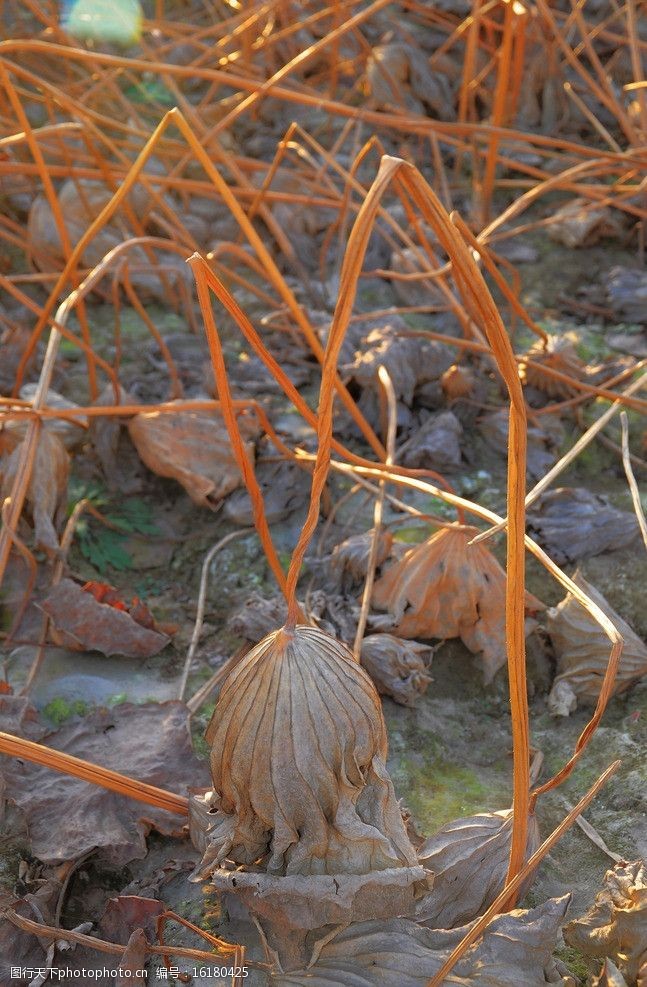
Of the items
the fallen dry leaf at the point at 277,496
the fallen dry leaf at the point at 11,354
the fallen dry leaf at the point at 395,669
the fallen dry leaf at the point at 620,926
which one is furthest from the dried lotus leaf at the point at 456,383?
the fallen dry leaf at the point at 620,926

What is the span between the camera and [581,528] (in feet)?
4.66

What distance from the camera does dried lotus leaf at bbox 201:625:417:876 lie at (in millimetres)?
804

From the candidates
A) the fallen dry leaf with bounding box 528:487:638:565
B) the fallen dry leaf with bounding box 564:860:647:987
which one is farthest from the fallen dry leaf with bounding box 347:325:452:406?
the fallen dry leaf with bounding box 564:860:647:987

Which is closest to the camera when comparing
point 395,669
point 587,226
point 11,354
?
point 395,669

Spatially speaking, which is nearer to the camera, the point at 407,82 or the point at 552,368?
the point at 552,368

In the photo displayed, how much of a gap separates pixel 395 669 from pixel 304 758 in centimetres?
39

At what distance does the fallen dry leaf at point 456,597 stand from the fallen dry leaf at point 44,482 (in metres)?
0.51

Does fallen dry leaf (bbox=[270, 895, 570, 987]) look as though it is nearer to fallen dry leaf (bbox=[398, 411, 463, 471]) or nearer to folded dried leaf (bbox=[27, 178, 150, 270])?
fallen dry leaf (bbox=[398, 411, 463, 471])

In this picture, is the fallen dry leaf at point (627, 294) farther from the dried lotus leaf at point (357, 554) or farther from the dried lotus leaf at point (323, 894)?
the dried lotus leaf at point (323, 894)

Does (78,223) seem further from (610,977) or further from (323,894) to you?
(610,977)

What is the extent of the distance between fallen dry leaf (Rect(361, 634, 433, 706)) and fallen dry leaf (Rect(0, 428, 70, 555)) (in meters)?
0.50

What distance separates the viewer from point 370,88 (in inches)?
108

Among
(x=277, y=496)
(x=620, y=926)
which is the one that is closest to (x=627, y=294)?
(x=277, y=496)

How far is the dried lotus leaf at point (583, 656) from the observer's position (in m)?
1.16
